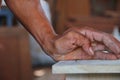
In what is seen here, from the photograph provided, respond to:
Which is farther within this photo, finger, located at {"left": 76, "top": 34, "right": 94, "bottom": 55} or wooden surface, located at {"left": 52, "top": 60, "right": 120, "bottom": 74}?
finger, located at {"left": 76, "top": 34, "right": 94, "bottom": 55}

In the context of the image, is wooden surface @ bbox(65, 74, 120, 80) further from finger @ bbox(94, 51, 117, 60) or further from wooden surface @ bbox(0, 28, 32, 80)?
wooden surface @ bbox(0, 28, 32, 80)

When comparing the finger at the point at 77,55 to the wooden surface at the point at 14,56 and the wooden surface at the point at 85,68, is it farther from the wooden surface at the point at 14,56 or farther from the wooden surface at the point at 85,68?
the wooden surface at the point at 14,56

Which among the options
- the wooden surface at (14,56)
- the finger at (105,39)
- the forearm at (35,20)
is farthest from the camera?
the wooden surface at (14,56)

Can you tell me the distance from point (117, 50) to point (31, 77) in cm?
141

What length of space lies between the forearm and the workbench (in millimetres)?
198

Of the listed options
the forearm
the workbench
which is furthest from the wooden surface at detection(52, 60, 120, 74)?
the forearm

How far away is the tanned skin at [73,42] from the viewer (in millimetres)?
→ 1085

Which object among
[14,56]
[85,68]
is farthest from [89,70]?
[14,56]

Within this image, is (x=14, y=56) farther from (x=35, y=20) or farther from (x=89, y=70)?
(x=89, y=70)

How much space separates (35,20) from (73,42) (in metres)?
0.17

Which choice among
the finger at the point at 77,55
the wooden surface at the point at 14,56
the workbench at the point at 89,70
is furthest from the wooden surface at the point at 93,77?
the wooden surface at the point at 14,56

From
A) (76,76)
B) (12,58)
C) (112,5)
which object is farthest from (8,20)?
(112,5)

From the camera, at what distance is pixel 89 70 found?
96 cm

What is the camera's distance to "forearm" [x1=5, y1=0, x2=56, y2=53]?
1.19m
